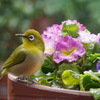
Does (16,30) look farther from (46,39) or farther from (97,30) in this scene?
(46,39)

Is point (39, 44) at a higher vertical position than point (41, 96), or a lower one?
higher

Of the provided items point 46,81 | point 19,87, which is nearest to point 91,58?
point 46,81

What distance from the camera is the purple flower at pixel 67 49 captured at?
4.75 ft

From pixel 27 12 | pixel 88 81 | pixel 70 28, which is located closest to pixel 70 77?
pixel 88 81

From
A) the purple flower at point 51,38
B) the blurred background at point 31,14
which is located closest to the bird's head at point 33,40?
the purple flower at point 51,38

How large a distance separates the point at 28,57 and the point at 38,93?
7.3 inches

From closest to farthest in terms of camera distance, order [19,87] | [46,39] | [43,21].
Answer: [19,87] < [46,39] < [43,21]

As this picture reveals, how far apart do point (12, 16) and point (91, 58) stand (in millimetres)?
3302

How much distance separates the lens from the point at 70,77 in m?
1.33

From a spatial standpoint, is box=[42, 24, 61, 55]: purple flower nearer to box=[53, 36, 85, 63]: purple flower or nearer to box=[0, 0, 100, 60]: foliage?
box=[53, 36, 85, 63]: purple flower

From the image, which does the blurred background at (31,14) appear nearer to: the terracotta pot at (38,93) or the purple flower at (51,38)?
the purple flower at (51,38)

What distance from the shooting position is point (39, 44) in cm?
140

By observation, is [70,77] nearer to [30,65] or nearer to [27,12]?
[30,65]

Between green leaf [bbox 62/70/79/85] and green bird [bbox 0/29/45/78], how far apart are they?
0.08 metres
